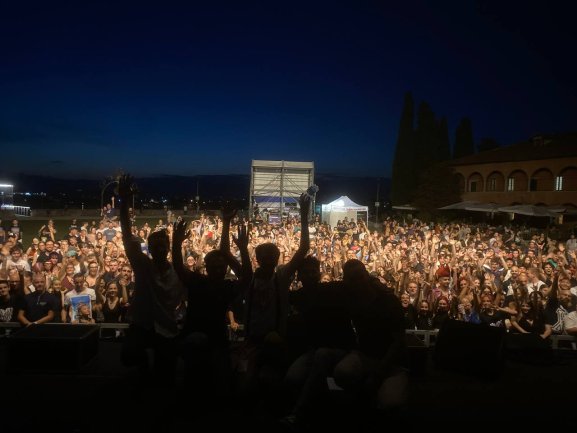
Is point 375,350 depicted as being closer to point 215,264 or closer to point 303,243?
point 303,243

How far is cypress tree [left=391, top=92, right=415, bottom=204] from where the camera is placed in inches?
1734

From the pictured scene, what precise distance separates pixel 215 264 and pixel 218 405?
3.49ft

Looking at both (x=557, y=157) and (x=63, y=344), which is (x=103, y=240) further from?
(x=557, y=157)

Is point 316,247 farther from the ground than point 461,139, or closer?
closer

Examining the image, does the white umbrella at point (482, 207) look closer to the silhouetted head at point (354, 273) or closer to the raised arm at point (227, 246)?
the silhouetted head at point (354, 273)

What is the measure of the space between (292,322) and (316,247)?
23.8ft

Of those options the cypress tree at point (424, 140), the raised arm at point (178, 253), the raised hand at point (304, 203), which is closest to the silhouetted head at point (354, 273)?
the raised hand at point (304, 203)

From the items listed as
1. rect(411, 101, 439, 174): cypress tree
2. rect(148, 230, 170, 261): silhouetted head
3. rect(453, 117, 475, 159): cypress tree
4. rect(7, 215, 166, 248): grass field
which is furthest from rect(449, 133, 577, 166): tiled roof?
rect(148, 230, 170, 261): silhouetted head

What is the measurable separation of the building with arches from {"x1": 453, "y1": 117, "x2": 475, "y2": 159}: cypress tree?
8959 mm

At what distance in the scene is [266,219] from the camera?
2161 centimetres

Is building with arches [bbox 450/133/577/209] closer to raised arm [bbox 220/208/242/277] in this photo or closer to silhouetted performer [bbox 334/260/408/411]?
silhouetted performer [bbox 334/260/408/411]

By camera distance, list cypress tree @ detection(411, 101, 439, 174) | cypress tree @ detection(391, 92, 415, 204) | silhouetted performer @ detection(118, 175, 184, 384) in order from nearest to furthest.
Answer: silhouetted performer @ detection(118, 175, 184, 384), cypress tree @ detection(411, 101, 439, 174), cypress tree @ detection(391, 92, 415, 204)

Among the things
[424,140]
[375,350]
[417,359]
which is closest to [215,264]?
[375,350]

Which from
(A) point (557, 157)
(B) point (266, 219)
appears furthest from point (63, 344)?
(A) point (557, 157)
